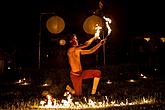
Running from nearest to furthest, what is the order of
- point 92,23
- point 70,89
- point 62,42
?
point 70,89 → point 92,23 → point 62,42

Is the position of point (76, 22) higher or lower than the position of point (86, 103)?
higher

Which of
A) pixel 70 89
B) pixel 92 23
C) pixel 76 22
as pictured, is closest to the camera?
pixel 70 89

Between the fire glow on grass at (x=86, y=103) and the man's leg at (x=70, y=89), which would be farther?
the man's leg at (x=70, y=89)

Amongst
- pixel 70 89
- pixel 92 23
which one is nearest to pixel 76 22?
pixel 92 23

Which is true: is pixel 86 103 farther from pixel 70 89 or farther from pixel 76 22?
pixel 76 22

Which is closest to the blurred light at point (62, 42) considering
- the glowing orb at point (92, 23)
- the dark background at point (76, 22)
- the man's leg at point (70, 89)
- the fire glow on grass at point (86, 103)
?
the dark background at point (76, 22)

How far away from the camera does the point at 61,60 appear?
3150cm

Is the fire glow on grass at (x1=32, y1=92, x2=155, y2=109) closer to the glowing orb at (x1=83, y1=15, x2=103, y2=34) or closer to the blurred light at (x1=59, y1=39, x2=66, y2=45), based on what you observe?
the glowing orb at (x1=83, y1=15, x2=103, y2=34)

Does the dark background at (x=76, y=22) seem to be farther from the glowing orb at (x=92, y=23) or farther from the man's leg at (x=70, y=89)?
the man's leg at (x=70, y=89)

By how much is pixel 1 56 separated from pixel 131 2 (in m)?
13.1

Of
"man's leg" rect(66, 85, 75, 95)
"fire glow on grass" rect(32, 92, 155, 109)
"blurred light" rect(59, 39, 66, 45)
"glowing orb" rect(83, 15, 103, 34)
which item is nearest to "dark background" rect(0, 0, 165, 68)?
"blurred light" rect(59, 39, 66, 45)

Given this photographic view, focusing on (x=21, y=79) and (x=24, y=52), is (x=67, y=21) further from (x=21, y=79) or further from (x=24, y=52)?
(x=21, y=79)

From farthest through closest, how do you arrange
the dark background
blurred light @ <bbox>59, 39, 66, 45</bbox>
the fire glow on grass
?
the dark background, blurred light @ <bbox>59, 39, 66, 45</bbox>, the fire glow on grass

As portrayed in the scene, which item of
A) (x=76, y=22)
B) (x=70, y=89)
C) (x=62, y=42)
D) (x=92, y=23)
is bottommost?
(x=70, y=89)
